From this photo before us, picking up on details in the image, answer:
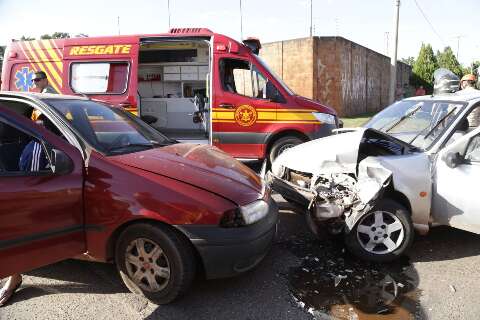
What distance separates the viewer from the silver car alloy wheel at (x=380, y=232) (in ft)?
12.6

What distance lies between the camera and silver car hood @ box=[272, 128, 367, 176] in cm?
425

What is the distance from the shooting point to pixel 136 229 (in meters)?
3.02

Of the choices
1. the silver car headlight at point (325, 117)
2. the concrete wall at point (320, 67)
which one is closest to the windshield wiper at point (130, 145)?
the silver car headlight at point (325, 117)

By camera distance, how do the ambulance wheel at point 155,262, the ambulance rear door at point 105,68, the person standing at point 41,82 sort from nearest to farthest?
the ambulance wheel at point 155,262, the person standing at point 41,82, the ambulance rear door at point 105,68

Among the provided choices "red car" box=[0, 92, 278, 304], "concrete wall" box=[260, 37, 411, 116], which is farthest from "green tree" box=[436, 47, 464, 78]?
"red car" box=[0, 92, 278, 304]

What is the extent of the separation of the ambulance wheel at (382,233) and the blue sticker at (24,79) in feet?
22.2

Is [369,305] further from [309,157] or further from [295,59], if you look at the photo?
[295,59]

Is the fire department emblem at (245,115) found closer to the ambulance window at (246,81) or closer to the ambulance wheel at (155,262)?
the ambulance window at (246,81)

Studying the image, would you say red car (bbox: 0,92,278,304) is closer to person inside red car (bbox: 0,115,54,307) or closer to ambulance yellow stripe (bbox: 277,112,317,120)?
person inside red car (bbox: 0,115,54,307)

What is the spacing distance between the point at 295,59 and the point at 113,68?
544 inches

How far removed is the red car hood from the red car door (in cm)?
39

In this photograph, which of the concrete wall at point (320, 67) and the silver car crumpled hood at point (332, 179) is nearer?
the silver car crumpled hood at point (332, 179)

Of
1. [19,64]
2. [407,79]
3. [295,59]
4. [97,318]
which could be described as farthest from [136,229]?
[407,79]

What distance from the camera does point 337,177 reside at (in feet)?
13.7
